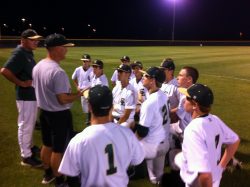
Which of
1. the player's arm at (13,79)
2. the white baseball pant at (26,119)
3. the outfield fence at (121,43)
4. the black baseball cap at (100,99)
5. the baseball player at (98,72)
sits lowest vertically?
the outfield fence at (121,43)

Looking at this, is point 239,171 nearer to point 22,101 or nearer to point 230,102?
point 22,101

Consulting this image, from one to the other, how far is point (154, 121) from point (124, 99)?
135cm

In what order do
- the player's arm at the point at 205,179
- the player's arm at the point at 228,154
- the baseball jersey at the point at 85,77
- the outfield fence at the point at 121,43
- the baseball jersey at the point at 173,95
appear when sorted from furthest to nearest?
the outfield fence at the point at 121,43 < the baseball jersey at the point at 85,77 < the baseball jersey at the point at 173,95 < the player's arm at the point at 228,154 < the player's arm at the point at 205,179

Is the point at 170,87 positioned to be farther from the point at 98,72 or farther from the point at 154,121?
the point at 98,72

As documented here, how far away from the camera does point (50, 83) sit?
4.76m

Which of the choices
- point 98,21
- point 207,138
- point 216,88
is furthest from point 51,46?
point 98,21

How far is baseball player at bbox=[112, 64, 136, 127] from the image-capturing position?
19.5 feet

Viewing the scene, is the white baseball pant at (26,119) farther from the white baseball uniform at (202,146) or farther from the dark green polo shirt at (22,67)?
the white baseball uniform at (202,146)

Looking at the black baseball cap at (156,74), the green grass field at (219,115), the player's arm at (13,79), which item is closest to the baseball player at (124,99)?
the black baseball cap at (156,74)

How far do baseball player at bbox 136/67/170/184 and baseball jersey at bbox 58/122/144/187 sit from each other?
60.5 inches

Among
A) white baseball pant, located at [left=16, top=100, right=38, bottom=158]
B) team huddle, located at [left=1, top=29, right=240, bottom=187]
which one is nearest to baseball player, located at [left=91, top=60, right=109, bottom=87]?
team huddle, located at [left=1, top=29, right=240, bottom=187]

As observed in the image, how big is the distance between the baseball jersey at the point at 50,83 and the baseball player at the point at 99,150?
5.68 ft

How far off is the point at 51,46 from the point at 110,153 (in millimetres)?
2494

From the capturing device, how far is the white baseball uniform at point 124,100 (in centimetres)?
596
